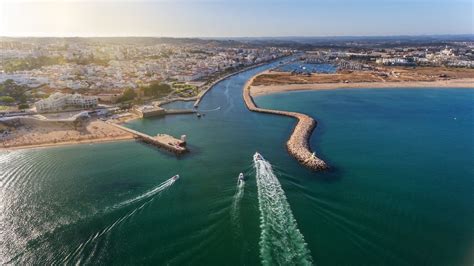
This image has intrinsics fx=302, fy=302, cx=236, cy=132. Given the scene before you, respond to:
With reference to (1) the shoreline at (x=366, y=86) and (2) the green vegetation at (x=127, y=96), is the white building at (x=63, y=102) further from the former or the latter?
(1) the shoreline at (x=366, y=86)

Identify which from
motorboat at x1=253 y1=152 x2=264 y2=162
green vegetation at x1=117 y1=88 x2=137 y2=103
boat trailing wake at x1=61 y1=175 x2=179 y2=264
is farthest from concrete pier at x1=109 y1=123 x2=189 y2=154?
green vegetation at x1=117 y1=88 x2=137 y2=103

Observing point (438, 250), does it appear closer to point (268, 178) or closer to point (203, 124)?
point (268, 178)

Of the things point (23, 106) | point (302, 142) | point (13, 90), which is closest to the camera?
point (302, 142)

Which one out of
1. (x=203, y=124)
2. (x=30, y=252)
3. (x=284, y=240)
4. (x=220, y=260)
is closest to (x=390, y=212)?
(x=284, y=240)

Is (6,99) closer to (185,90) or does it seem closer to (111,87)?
(111,87)

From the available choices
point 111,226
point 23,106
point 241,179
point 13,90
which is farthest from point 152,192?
point 13,90

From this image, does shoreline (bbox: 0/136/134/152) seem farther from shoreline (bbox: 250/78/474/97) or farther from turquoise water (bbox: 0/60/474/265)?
shoreline (bbox: 250/78/474/97)
